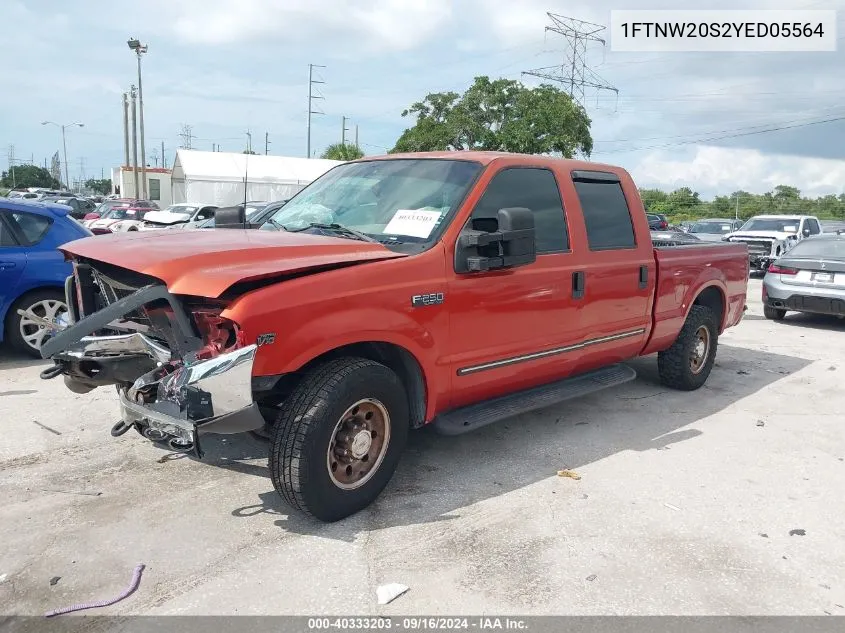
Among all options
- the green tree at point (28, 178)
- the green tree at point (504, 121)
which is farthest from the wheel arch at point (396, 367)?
the green tree at point (28, 178)

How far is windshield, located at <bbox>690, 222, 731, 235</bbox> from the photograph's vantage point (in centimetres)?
2102

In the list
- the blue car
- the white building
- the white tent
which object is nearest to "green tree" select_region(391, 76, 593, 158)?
the white tent

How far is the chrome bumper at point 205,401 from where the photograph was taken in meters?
2.99

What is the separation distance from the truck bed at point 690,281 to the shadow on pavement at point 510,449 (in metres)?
0.61

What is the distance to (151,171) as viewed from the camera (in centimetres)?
7044

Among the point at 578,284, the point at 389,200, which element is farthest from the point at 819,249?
the point at 389,200

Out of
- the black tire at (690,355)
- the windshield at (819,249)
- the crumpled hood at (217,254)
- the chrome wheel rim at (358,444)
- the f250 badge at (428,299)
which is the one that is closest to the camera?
the crumpled hood at (217,254)

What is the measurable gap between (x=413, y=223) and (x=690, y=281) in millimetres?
3150

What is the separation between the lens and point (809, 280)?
1038 cm

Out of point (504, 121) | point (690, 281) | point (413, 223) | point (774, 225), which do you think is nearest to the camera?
point (413, 223)

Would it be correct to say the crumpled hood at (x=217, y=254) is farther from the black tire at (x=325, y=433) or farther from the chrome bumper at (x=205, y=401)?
the black tire at (x=325, y=433)

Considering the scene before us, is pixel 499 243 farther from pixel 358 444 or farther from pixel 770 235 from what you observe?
pixel 770 235

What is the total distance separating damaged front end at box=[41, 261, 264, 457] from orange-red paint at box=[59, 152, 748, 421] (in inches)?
5.1

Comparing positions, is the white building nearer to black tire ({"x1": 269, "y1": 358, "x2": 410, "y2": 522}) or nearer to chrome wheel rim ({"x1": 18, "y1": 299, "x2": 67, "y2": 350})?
chrome wheel rim ({"x1": 18, "y1": 299, "x2": 67, "y2": 350})
